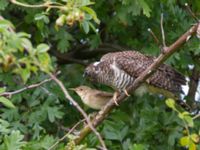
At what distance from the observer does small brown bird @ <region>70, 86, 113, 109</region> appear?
5591 millimetres

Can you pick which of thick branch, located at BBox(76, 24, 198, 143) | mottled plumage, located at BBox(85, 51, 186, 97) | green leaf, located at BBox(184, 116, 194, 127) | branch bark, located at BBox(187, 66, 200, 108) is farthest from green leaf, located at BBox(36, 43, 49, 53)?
branch bark, located at BBox(187, 66, 200, 108)

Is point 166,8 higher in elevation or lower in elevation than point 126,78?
higher

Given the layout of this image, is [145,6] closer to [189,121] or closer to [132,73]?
[132,73]

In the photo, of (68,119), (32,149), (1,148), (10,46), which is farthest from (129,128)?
(10,46)

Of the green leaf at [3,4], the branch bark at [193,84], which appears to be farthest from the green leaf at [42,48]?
the branch bark at [193,84]

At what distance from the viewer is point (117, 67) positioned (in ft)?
19.0

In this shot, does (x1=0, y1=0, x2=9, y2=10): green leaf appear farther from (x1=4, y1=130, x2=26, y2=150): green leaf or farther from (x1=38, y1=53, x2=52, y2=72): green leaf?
(x1=38, y1=53, x2=52, y2=72): green leaf

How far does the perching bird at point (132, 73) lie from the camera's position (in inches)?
220

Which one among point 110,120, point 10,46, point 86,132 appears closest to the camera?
point 10,46

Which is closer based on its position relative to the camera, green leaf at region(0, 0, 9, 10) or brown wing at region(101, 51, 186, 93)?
→ green leaf at region(0, 0, 9, 10)

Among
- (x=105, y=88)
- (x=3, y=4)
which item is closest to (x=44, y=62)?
(x=3, y=4)

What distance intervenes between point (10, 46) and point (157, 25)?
364 cm

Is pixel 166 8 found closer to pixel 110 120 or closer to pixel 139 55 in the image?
pixel 139 55

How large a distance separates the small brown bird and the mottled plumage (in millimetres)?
96
